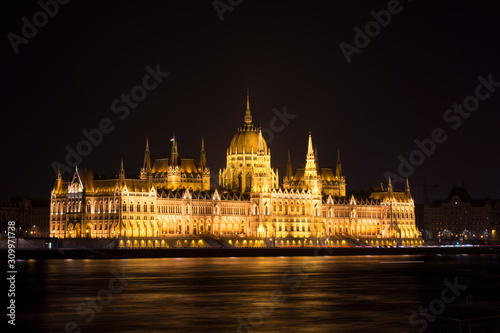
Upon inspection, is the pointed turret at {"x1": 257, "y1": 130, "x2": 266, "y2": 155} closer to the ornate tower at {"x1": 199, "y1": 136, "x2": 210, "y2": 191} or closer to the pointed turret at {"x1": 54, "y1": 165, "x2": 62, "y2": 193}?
the ornate tower at {"x1": 199, "y1": 136, "x2": 210, "y2": 191}

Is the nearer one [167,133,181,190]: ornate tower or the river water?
the river water

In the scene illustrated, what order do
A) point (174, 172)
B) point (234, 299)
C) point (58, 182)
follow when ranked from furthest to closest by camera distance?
point (174, 172) < point (58, 182) < point (234, 299)

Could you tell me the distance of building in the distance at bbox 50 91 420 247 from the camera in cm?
16075

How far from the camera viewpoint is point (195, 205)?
176 metres

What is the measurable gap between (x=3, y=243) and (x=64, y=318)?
110 m

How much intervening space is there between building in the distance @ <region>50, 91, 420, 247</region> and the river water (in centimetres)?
6742

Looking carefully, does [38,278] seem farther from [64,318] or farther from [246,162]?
[246,162]

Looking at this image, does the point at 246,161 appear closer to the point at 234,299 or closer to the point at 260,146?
the point at 260,146

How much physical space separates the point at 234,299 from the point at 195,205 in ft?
375

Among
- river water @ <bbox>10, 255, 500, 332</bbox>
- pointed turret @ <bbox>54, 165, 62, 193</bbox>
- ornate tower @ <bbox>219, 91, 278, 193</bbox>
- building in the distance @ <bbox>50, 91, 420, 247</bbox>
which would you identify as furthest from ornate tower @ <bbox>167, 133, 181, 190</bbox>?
river water @ <bbox>10, 255, 500, 332</bbox>

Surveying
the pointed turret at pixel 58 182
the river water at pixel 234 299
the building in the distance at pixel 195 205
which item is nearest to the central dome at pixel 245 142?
the building in the distance at pixel 195 205

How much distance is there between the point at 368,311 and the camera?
5434 centimetres

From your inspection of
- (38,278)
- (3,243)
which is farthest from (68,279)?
(3,243)

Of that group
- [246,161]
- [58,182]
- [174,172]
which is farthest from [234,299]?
[246,161]
